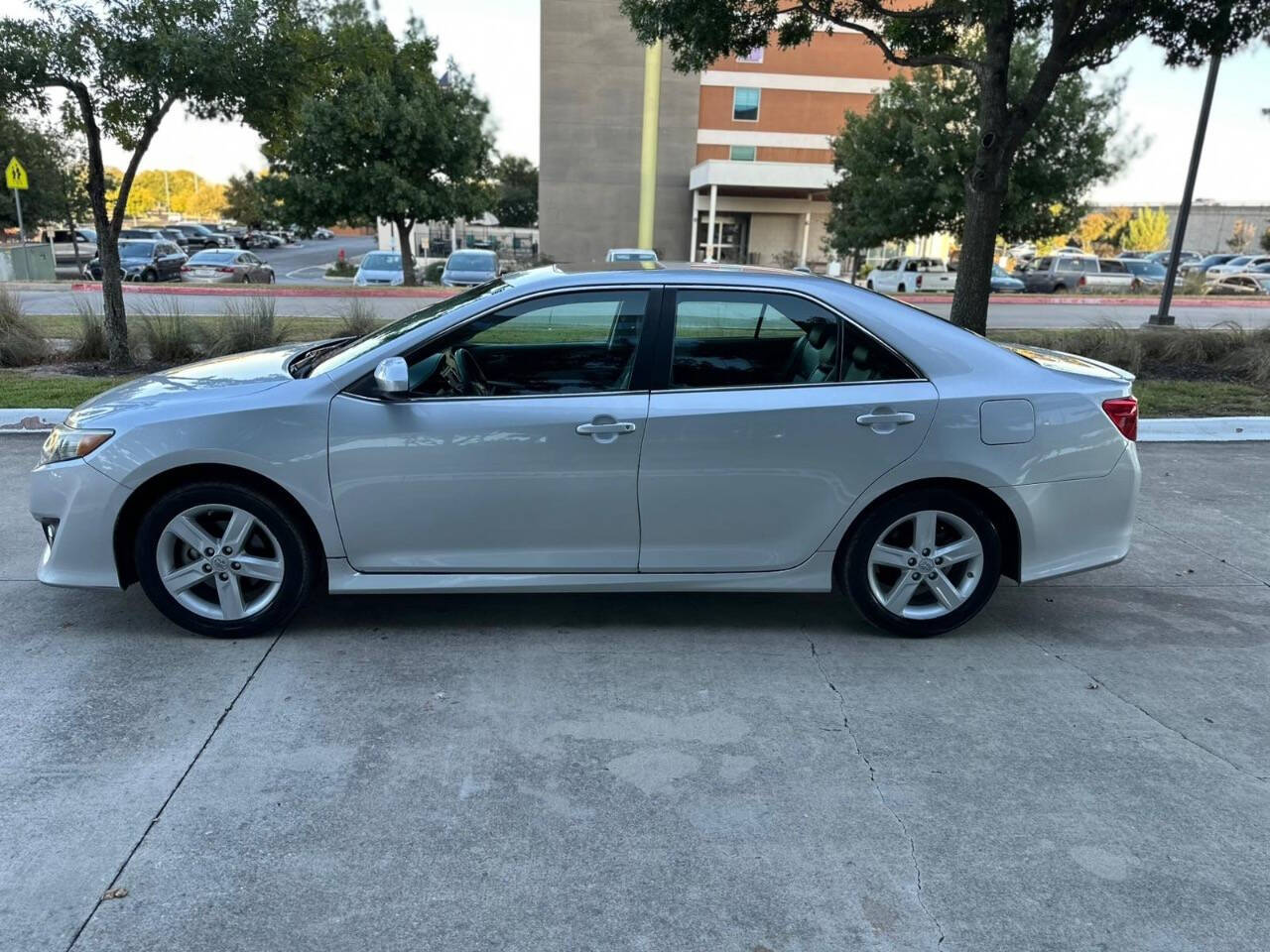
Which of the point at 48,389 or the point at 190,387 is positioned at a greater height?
the point at 190,387

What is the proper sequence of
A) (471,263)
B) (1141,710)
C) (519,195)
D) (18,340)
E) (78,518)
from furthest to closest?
(519,195) < (471,263) < (18,340) < (78,518) < (1141,710)

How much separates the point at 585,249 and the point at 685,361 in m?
43.0

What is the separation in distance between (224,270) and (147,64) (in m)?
26.4

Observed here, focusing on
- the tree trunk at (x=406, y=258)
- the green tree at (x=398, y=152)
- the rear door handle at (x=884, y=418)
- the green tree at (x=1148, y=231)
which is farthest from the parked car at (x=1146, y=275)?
the rear door handle at (x=884, y=418)

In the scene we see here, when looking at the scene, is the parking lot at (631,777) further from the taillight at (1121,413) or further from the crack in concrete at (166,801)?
the taillight at (1121,413)

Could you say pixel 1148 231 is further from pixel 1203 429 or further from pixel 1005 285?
pixel 1203 429

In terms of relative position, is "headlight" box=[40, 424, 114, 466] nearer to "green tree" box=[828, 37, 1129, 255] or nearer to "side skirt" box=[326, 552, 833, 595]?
"side skirt" box=[326, 552, 833, 595]

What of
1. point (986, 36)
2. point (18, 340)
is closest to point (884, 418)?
point (986, 36)

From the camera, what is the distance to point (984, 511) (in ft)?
14.1

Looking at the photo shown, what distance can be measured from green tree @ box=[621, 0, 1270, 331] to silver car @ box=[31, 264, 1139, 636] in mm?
6038

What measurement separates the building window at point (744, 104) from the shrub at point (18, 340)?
1557 inches

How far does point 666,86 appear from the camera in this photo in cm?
4438

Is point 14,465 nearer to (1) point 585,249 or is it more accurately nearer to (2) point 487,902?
(2) point 487,902

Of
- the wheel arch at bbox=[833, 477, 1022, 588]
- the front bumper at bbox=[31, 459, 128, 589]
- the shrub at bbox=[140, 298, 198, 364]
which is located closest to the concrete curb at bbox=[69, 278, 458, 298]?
the shrub at bbox=[140, 298, 198, 364]
